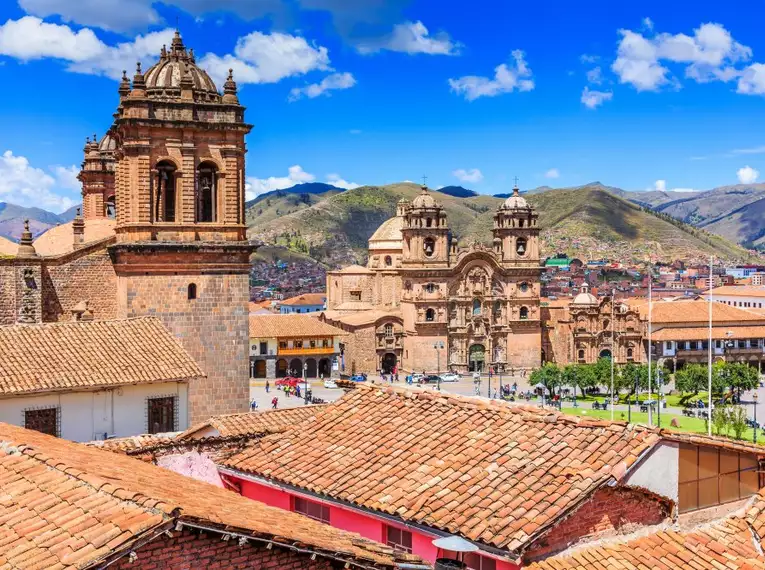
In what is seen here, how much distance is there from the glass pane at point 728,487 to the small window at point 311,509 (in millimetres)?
4320

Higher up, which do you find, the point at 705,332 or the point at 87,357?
the point at 87,357

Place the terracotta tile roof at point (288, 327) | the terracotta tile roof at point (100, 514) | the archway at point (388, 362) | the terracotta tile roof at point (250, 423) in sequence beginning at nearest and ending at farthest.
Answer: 1. the terracotta tile roof at point (100, 514)
2. the terracotta tile roof at point (250, 423)
3. the terracotta tile roof at point (288, 327)
4. the archway at point (388, 362)

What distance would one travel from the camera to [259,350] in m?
64.2

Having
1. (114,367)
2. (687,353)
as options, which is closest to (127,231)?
(114,367)

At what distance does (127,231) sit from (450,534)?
56.7 feet

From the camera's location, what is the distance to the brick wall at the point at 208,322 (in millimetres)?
24016

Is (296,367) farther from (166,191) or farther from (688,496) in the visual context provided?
(688,496)

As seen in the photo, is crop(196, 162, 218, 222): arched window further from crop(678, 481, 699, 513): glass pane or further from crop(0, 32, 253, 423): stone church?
crop(678, 481, 699, 513): glass pane

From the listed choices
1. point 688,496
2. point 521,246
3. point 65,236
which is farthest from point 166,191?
point 521,246

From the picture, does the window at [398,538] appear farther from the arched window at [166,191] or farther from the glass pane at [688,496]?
the arched window at [166,191]

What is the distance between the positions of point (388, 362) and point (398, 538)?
59.2 m

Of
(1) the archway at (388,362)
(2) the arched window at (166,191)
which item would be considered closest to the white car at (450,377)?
(1) the archway at (388,362)

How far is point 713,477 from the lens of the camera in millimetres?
10266

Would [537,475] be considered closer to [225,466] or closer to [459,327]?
[225,466]
